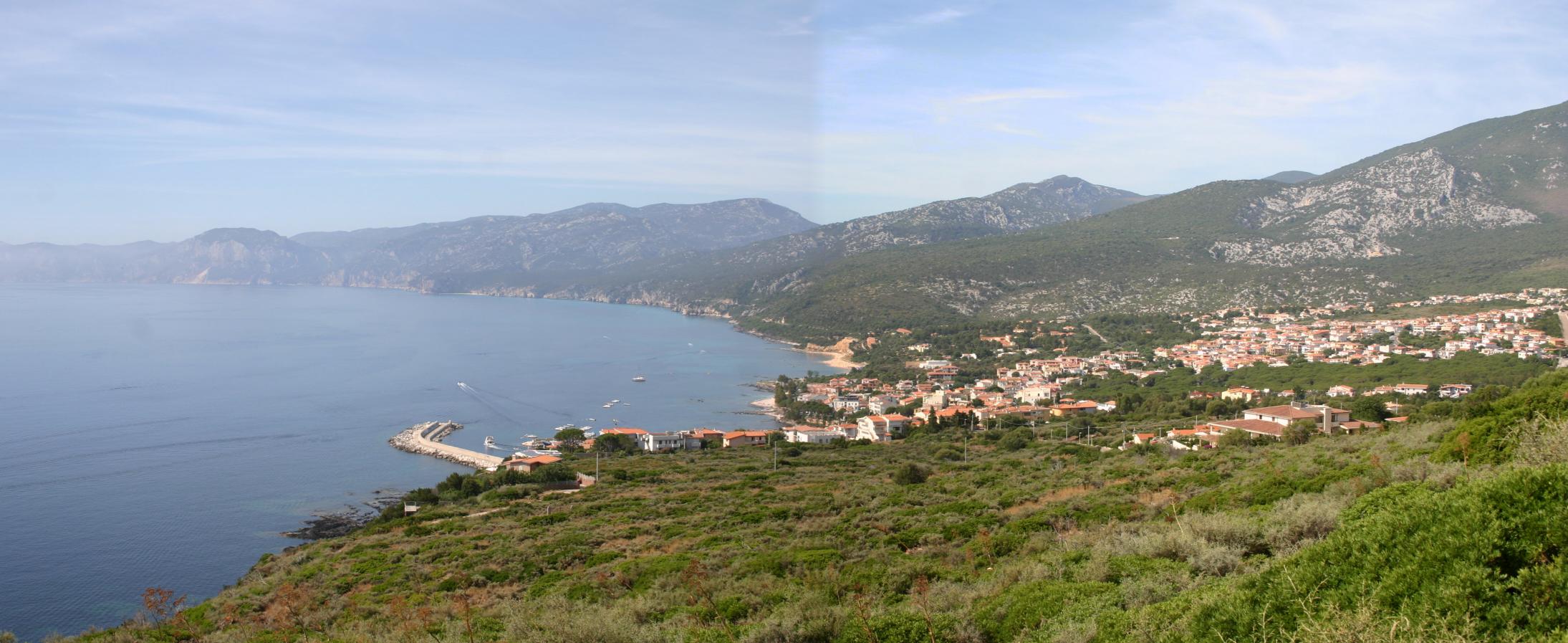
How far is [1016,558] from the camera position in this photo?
713 centimetres

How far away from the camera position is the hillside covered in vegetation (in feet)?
11.5

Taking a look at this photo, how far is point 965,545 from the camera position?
325 inches

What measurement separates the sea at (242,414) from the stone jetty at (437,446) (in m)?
0.59

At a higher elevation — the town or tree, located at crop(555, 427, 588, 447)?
the town

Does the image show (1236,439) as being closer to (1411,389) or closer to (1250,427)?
(1250,427)

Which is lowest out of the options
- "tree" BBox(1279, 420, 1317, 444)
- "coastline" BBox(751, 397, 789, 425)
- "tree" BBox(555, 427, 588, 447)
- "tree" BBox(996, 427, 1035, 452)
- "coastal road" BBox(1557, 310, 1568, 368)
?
"coastline" BBox(751, 397, 789, 425)

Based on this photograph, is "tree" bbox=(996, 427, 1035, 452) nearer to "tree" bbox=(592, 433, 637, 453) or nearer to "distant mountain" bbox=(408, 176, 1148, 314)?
"tree" bbox=(592, 433, 637, 453)

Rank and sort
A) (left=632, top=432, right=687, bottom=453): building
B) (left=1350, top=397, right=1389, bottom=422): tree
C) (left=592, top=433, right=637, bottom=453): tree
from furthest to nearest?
1. (left=632, top=432, right=687, bottom=453): building
2. (left=592, top=433, right=637, bottom=453): tree
3. (left=1350, top=397, right=1389, bottom=422): tree

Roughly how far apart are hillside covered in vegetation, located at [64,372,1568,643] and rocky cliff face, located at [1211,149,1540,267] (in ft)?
184

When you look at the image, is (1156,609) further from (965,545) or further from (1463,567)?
(965,545)

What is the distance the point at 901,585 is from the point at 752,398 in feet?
126

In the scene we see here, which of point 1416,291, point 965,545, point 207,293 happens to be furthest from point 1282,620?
point 207,293

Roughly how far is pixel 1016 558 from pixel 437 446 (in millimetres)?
28666

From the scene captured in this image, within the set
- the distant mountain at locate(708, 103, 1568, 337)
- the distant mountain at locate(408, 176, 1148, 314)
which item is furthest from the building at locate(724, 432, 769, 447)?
the distant mountain at locate(408, 176, 1148, 314)
